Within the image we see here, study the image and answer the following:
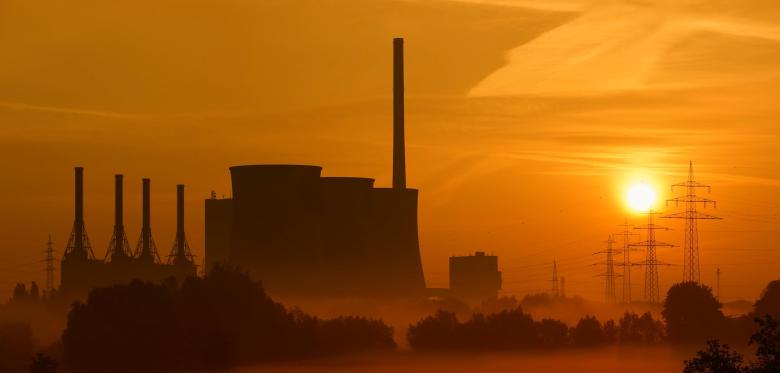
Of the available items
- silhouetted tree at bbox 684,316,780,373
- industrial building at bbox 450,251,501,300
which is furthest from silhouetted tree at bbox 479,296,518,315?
silhouetted tree at bbox 684,316,780,373

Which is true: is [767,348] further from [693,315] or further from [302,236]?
[302,236]

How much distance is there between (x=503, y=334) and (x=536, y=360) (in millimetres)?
8296

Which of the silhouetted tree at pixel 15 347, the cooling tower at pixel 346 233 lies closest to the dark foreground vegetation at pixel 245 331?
the silhouetted tree at pixel 15 347

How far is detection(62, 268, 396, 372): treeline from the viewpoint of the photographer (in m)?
60.8

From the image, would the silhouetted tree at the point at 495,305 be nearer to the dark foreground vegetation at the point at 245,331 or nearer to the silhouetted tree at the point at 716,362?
the dark foreground vegetation at the point at 245,331

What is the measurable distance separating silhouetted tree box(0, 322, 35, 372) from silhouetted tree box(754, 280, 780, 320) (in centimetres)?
3893

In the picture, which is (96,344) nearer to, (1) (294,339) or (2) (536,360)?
(1) (294,339)

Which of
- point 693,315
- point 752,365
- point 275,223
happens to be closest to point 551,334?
point 693,315

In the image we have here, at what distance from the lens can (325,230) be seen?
90250mm

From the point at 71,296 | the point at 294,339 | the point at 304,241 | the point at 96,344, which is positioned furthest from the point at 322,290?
the point at 96,344

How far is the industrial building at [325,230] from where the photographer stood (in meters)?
83.8

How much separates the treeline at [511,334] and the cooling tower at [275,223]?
8.30m

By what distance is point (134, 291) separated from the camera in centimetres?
6481

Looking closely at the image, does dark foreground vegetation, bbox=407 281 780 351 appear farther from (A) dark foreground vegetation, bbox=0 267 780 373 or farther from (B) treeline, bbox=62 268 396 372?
(B) treeline, bbox=62 268 396 372
